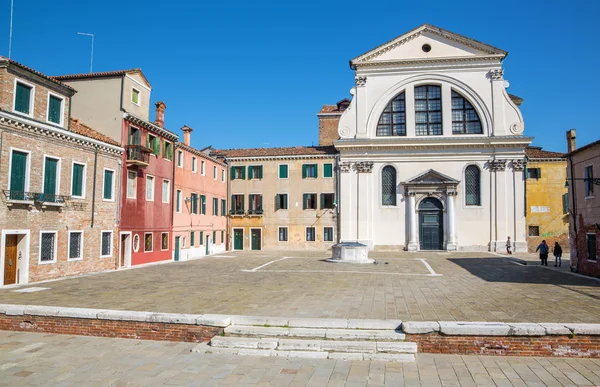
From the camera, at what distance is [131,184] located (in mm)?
23141

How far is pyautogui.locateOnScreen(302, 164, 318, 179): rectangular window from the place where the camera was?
120 feet

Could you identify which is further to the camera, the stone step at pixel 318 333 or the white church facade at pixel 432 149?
the white church facade at pixel 432 149

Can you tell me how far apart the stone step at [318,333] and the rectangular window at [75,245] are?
43.1 feet

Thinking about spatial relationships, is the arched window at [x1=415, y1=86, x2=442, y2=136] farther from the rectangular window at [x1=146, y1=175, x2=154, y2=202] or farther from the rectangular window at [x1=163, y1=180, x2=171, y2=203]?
the rectangular window at [x1=146, y1=175, x2=154, y2=202]

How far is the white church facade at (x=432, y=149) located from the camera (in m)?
34.3

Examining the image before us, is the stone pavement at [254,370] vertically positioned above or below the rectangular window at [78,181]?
below

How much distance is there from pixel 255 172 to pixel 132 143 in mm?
15428

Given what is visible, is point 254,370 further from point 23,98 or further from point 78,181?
point 78,181

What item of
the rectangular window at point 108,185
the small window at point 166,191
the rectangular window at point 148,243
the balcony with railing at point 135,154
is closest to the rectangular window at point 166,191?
the small window at point 166,191

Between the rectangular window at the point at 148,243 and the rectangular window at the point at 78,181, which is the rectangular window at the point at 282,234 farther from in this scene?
the rectangular window at the point at 78,181

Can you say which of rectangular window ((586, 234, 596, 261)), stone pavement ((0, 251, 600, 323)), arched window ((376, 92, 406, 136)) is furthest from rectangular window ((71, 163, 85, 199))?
arched window ((376, 92, 406, 136))

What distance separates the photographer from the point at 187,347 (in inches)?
337

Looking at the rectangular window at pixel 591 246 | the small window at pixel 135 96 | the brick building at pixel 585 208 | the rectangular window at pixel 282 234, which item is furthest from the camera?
the rectangular window at pixel 282 234

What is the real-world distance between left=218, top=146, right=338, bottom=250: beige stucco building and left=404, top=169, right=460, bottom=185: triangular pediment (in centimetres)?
667
